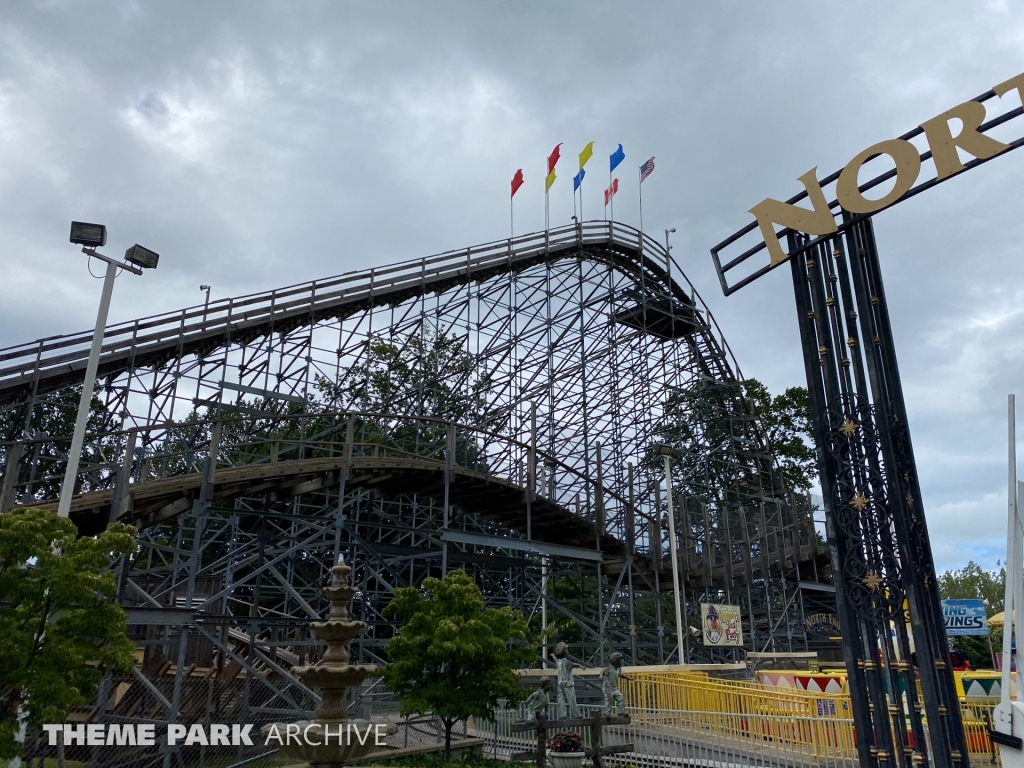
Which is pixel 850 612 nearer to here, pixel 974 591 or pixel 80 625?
pixel 80 625

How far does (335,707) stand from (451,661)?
413 centimetres

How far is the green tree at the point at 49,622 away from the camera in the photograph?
29.5 ft

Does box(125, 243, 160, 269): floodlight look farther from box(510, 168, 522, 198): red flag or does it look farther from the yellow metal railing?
box(510, 168, 522, 198): red flag

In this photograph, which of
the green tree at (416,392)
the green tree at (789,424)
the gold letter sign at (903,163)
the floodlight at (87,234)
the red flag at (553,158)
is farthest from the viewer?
the green tree at (789,424)

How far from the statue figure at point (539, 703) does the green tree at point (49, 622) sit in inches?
249

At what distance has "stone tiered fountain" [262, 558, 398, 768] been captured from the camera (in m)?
8.32

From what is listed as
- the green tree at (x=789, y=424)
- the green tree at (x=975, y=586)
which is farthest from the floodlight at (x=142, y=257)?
the green tree at (x=975, y=586)

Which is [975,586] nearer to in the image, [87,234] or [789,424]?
[789,424]

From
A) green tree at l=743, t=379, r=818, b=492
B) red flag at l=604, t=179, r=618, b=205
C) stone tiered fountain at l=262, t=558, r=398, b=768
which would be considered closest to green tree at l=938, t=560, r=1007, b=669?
green tree at l=743, t=379, r=818, b=492

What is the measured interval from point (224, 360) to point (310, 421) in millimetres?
4697

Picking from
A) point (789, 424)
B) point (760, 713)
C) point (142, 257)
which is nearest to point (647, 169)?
point (789, 424)

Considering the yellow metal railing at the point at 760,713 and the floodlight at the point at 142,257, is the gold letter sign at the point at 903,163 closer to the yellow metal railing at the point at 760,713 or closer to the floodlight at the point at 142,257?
the yellow metal railing at the point at 760,713

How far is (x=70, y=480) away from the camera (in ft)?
37.3

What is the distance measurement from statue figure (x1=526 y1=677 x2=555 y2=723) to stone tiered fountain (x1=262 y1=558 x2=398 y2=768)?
12.7 ft
